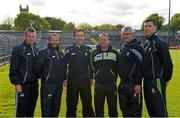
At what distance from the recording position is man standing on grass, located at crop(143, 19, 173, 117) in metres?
7.56

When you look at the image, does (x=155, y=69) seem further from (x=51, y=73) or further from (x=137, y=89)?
(x=51, y=73)

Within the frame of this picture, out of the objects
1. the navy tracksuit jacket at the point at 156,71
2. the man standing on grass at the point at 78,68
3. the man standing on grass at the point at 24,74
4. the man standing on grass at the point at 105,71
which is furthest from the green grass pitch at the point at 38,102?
the navy tracksuit jacket at the point at 156,71

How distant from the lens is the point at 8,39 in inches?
1293

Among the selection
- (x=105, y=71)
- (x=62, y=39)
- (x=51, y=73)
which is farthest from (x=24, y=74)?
(x=62, y=39)

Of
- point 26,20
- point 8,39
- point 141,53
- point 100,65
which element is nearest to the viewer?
point 141,53

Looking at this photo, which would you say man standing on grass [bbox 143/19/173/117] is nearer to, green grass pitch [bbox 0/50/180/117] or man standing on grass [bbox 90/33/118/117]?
man standing on grass [bbox 90/33/118/117]

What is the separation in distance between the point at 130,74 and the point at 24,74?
6.90ft

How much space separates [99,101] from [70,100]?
0.74 meters

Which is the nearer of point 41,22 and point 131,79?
point 131,79

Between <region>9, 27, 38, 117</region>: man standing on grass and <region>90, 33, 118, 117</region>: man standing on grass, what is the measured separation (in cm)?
129

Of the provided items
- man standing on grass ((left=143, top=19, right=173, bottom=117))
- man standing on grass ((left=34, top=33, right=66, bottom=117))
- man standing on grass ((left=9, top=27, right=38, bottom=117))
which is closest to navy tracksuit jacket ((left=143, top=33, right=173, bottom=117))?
man standing on grass ((left=143, top=19, right=173, bottom=117))

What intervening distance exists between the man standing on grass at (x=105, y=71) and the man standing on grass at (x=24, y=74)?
1.29 m

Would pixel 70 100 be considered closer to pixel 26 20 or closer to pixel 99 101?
pixel 99 101

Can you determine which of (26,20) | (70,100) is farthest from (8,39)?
(26,20)
